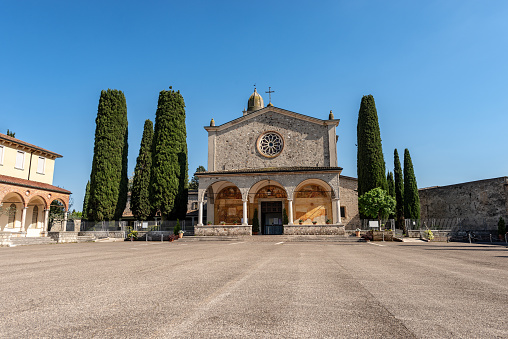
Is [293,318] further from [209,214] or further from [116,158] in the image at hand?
[116,158]

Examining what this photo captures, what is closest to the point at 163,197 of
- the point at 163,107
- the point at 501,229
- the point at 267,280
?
the point at 163,107

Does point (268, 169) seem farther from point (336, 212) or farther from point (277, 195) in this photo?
point (336, 212)

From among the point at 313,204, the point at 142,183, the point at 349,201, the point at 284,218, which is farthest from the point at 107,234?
the point at 349,201

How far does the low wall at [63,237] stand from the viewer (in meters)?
22.6

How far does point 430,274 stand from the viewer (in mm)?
6383

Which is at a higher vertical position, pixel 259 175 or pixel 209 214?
pixel 259 175

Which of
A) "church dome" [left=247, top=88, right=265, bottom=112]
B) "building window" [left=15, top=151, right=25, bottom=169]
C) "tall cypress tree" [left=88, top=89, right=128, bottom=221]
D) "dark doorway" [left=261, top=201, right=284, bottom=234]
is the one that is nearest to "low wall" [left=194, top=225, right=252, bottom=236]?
"dark doorway" [left=261, top=201, right=284, bottom=234]

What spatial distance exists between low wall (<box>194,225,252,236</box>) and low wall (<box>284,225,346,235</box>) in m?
3.08

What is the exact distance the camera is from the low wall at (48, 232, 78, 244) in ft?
74.1

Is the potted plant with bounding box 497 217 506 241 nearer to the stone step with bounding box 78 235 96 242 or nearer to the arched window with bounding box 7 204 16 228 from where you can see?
the stone step with bounding box 78 235 96 242

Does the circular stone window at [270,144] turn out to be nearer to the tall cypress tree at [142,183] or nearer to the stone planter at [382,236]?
the stone planter at [382,236]

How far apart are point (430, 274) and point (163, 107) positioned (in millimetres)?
28093

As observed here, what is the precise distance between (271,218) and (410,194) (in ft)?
41.6


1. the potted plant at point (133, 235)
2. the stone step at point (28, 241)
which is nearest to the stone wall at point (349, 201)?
the potted plant at point (133, 235)
